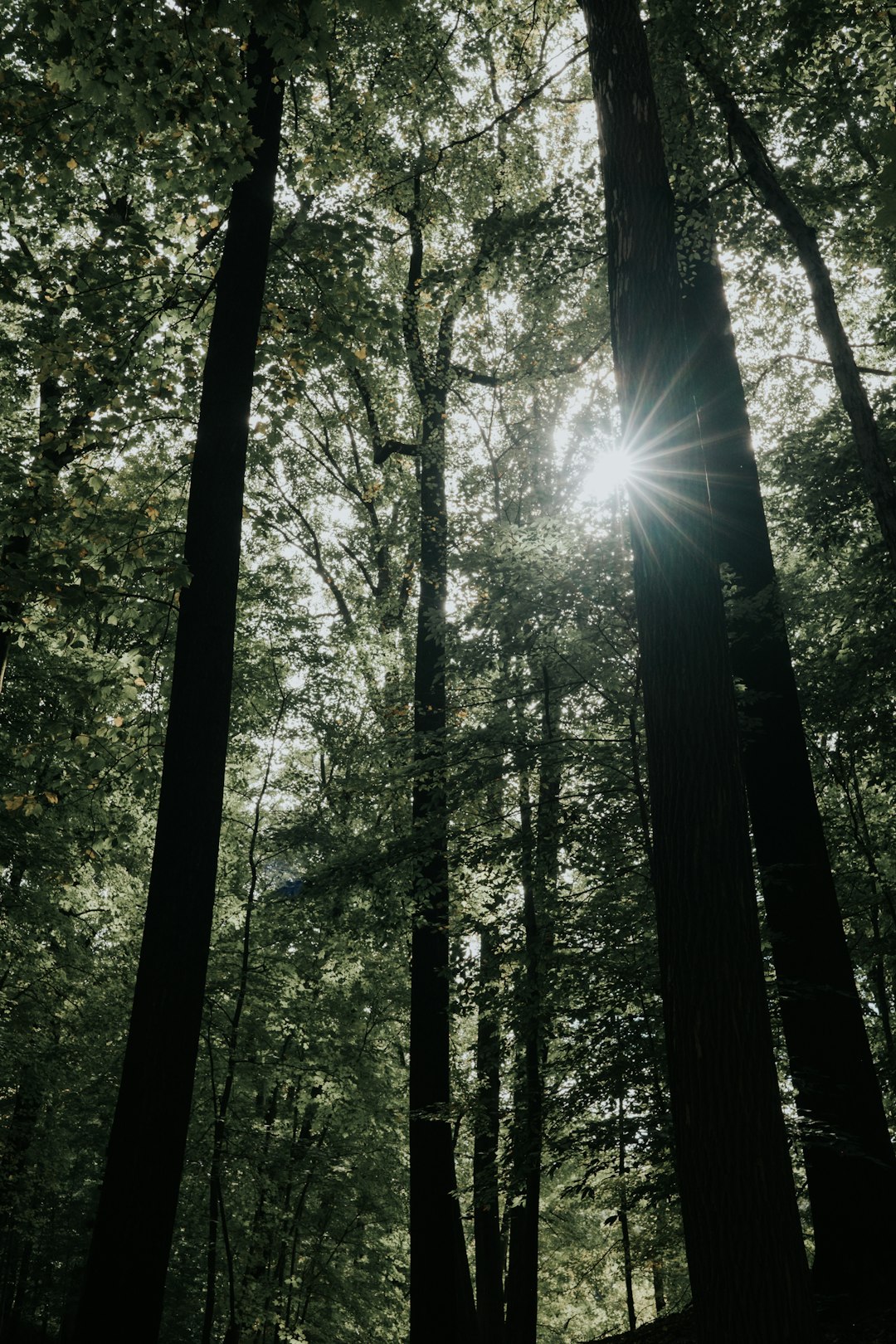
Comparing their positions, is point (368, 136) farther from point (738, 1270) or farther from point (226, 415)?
point (738, 1270)

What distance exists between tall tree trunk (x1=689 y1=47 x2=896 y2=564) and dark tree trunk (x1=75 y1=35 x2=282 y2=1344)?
3.79m

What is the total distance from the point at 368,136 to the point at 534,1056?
33.7ft

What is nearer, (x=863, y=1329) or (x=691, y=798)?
(x=691, y=798)

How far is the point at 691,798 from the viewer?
391 centimetres

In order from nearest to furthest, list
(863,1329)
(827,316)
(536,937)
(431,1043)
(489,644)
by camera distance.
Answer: (863,1329)
(827,316)
(536,937)
(489,644)
(431,1043)

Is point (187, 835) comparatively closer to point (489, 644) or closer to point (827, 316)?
point (489, 644)

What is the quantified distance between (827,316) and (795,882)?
4487 millimetres

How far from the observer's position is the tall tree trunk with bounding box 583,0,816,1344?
3.36 meters

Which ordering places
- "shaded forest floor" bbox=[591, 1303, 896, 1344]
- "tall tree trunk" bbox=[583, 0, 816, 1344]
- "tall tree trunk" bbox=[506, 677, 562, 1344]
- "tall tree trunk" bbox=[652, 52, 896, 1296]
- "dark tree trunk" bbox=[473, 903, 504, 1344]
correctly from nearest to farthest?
"tall tree trunk" bbox=[583, 0, 816, 1344], "shaded forest floor" bbox=[591, 1303, 896, 1344], "tall tree trunk" bbox=[652, 52, 896, 1296], "tall tree trunk" bbox=[506, 677, 562, 1344], "dark tree trunk" bbox=[473, 903, 504, 1344]

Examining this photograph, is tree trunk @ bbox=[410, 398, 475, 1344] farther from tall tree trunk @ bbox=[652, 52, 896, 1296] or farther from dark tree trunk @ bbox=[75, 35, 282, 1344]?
dark tree trunk @ bbox=[75, 35, 282, 1344]

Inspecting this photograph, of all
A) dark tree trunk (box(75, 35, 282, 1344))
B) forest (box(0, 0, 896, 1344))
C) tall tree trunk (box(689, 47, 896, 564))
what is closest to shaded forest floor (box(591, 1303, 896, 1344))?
forest (box(0, 0, 896, 1344))

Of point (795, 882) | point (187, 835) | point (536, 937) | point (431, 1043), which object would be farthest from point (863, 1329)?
point (431, 1043)

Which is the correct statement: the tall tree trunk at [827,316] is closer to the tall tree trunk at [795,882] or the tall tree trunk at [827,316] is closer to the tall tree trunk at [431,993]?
the tall tree trunk at [795,882]

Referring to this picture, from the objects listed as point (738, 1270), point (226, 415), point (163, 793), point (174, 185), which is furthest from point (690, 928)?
point (174, 185)
